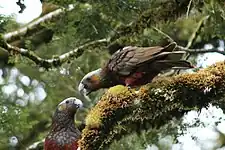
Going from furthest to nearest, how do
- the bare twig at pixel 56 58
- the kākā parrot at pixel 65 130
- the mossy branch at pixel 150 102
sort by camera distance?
the bare twig at pixel 56 58 < the kākā parrot at pixel 65 130 < the mossy branch at pixel 150 102

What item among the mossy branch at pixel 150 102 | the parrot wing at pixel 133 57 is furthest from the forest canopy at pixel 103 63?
the parrot wing at pixel 133 57

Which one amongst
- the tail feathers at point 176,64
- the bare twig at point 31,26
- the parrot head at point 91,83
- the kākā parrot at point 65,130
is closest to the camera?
the tail feathers at point 176,64

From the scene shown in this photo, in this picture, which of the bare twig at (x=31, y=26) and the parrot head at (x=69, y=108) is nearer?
the parrot head at (x=69, y=108)

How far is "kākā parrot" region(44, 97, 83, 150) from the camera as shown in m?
2.57

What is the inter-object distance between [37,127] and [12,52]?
132cm

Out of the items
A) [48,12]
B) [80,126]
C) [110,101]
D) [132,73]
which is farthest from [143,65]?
[48,12]

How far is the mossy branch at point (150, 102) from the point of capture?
6.51 ft

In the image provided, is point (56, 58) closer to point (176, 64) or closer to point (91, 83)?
point (91, 83)

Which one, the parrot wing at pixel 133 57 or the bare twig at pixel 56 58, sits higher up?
the bare twig at pixel 56 58

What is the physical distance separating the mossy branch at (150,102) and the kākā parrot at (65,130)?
0.54 meters

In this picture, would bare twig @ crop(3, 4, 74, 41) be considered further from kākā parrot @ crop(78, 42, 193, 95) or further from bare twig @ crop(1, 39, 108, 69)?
kākā parrot @ crop(78, 42, 193, 95)

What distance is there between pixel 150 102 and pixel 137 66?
44 cm

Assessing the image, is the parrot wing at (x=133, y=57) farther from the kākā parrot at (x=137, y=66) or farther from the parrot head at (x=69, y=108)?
the parrot head at (x=69, y=108)

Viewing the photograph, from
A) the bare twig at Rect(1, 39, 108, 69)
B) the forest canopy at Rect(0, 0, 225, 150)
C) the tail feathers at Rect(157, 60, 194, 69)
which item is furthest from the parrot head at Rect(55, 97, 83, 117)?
the bare twig at Rect(1, 39, 108, 69)
